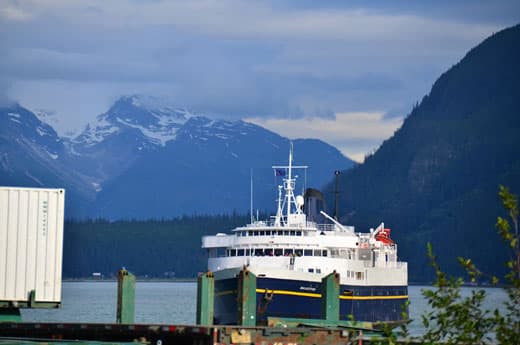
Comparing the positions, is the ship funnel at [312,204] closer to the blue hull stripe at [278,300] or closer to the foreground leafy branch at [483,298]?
the blue hull stripe at [278,300]

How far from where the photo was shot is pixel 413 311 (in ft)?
420

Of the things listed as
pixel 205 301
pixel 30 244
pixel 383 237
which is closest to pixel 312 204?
pixel 383 237

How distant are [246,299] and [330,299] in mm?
4643

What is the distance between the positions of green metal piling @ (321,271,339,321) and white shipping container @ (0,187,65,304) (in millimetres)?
15342

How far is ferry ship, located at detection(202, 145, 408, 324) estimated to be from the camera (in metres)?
76.1

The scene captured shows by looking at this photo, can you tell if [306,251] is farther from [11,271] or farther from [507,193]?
[507,193]

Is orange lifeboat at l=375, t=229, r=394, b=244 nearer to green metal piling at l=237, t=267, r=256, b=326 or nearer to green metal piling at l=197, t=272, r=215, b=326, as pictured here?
green metal piling at l=237, t=267, r=256, b=326

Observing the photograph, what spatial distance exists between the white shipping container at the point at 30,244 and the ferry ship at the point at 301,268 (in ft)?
96.7

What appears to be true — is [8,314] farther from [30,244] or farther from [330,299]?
[330,299]

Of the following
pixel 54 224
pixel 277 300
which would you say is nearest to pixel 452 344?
pixel 54 224

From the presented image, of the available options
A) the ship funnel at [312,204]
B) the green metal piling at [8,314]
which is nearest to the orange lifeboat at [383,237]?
the ship funnel at [312,204]

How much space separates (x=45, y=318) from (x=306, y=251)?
22.7 m

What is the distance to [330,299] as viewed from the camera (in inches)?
2274

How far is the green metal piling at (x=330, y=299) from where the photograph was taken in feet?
186
